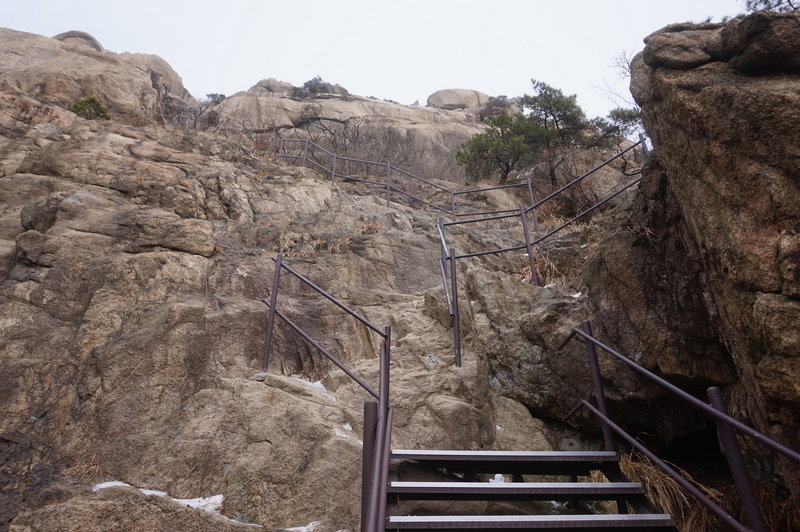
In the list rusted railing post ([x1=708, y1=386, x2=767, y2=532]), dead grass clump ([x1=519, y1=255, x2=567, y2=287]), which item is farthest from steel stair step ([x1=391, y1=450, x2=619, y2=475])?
dead grass clump ([x1=519, y1=255, x2=567, y2=287])

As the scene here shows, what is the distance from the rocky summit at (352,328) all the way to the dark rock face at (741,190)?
0.01 m

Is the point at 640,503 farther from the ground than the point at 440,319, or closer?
closer

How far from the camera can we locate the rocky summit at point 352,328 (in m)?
2.96

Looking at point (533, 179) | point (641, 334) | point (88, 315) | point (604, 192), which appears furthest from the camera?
point (533, 179)

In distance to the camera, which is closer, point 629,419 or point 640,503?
point 640,503

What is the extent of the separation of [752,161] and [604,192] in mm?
10459

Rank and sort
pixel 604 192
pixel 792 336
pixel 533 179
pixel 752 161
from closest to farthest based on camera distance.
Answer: pixel 792 336
pixel 752 161
pixel 604 192
pixel 533 179

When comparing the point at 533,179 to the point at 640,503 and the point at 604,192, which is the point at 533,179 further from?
the point at 640,503

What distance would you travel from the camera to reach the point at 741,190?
9.52 ft

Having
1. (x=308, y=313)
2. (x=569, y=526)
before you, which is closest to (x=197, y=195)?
(x=308, y=313)

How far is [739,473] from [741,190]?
151cm

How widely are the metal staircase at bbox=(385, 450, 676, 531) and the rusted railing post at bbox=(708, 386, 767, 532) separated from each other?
2.34 ft

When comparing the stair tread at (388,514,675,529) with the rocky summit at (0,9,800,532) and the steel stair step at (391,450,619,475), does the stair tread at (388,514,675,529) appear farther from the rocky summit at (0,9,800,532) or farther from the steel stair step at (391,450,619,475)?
the rocky summit at (0,9,800,532)

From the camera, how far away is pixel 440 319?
6.44 meters
